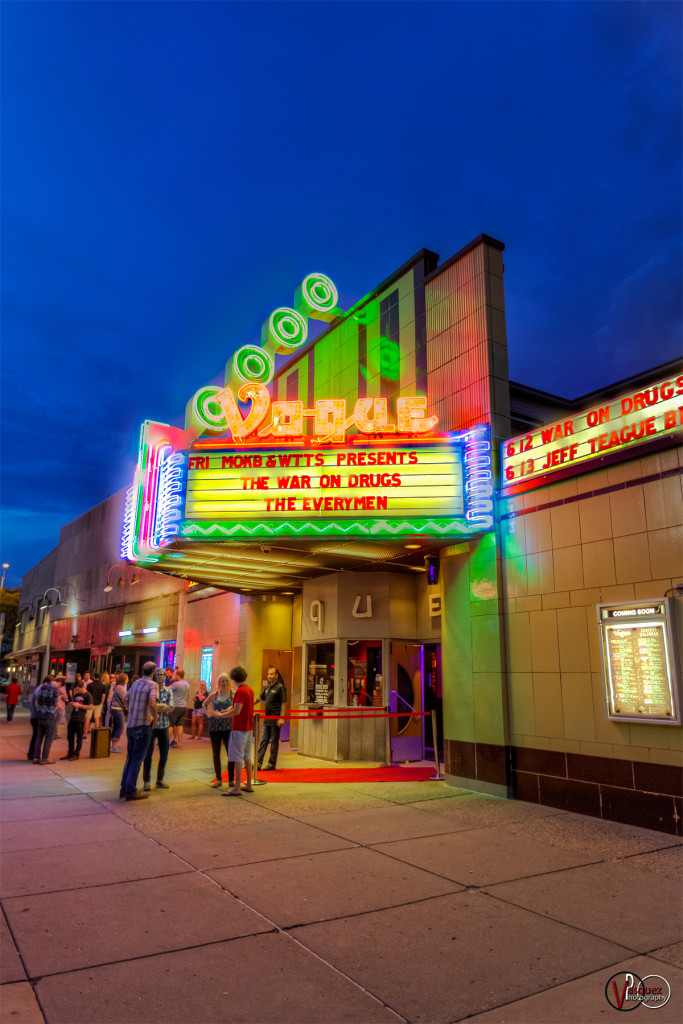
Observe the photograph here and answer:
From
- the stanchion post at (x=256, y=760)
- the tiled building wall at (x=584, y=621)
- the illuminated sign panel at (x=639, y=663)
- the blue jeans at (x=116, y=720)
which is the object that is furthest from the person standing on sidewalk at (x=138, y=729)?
the blue jeans at (x=116, y=720)

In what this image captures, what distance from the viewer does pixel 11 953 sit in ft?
15.0

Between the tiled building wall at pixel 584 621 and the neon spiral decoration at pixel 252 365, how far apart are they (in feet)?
18.9

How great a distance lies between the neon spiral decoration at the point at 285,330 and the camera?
13.9 meters

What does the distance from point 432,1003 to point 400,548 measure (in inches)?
342

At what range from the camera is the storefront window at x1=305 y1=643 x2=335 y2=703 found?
48.6 feet

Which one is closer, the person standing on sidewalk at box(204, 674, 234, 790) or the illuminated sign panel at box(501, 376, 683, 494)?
the illuminated sign panel at box(501, 376, 683, 494)

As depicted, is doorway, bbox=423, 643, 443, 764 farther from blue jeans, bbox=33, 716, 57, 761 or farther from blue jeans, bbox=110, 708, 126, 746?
blue jeans, bbox=33, 716, 57, 761

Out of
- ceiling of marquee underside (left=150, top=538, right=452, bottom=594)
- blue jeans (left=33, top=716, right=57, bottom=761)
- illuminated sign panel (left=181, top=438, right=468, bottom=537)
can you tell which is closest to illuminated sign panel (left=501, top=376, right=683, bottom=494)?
illuminated sign panel (left=181, top=438, right=468, bottom=537)

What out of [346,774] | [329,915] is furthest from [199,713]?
[329,915]

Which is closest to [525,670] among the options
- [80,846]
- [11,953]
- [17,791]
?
[80,846]

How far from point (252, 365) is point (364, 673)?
7.00 meters

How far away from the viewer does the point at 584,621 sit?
9.48 meters

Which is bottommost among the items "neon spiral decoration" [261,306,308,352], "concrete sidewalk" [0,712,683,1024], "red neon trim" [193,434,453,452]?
"concrete sidewalk" [0,712,683,1024]

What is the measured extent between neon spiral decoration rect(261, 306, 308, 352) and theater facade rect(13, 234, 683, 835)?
0.13 ft
